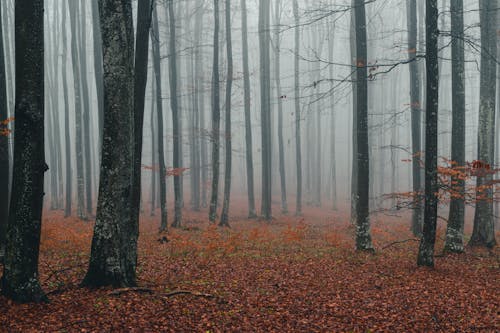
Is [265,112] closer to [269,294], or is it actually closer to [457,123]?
[457,123]

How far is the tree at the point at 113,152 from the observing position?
21.8ft

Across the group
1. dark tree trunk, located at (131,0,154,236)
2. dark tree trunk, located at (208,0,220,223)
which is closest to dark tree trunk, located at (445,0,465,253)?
dark tree trunk, located at (131,0,154,236)

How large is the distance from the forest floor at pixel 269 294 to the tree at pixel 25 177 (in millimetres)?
349

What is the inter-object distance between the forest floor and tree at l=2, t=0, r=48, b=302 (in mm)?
349

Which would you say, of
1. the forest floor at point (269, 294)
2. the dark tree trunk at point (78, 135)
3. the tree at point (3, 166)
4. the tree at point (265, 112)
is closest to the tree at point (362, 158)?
the forest floor at point (269, 294)

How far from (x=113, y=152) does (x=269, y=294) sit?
4.00 metres

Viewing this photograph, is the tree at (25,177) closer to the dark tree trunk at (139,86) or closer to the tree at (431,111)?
the dark tree trunk at (139,86)

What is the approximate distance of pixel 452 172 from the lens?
1034cm

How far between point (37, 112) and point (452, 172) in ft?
32.1

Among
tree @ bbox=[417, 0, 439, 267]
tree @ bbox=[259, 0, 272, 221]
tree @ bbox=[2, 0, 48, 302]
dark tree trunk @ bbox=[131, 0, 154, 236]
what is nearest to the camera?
tree @ bbox=[2, 0, 48, 302]

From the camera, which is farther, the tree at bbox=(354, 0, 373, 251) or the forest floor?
the tree at bbox=(354, 0, 373, 251)

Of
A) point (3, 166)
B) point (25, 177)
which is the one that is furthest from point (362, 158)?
point (3, 166)

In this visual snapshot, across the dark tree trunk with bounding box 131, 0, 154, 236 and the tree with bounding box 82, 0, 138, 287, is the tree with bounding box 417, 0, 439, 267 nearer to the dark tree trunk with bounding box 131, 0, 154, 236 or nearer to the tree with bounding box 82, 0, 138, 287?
the dark tree trunk with bounding box 131, 0, 154, 236

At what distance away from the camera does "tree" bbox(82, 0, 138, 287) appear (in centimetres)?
666
